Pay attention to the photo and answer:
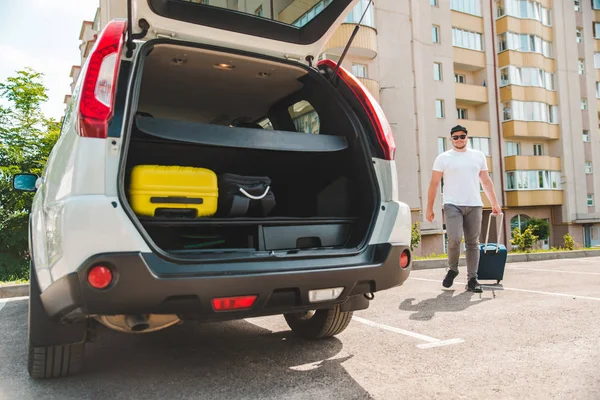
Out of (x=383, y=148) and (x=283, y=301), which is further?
(x=383, y=148)

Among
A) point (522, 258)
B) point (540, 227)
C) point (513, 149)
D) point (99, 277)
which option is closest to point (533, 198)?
point (540, 227)

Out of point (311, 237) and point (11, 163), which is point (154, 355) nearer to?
point (311, 237)

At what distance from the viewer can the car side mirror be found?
383 centimetres

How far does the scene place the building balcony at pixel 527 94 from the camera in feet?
101

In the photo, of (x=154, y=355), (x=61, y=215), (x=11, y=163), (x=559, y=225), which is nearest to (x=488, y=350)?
(x=154, y=355)

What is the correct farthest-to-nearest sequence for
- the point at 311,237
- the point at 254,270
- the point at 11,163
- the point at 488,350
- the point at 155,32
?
the point at 11,163
the point at 488,350
the point at 311,237
the point at 155,32
the point at 254,270

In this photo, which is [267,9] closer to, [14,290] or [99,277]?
[99,277]

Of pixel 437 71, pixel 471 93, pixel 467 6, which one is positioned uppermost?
pixel 467 6

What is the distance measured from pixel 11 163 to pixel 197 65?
15.9 m

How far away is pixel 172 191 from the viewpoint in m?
2.54

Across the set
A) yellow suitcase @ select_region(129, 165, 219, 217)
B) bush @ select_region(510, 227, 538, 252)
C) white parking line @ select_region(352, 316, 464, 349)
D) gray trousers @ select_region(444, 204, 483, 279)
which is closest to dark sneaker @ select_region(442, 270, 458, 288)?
gray trousers @ select_region(444, 204, 483, 279)

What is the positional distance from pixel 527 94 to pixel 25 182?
32672mm

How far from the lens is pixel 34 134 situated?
1800 cm

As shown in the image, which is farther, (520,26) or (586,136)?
(586,136)
